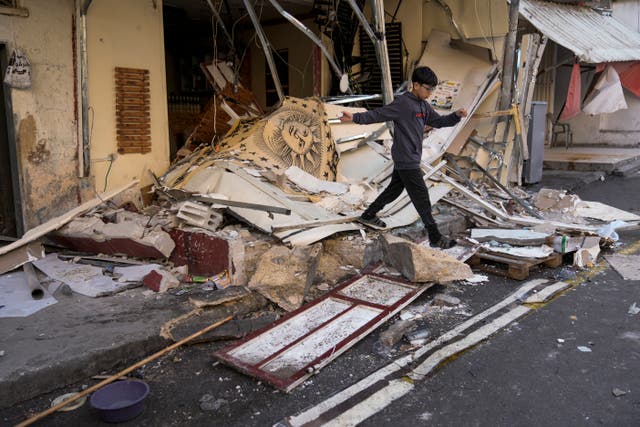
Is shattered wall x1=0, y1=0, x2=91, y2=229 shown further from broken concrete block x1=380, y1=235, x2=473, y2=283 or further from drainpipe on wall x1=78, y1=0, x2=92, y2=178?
broken concrete block x1=380, y1=235, x2=473, y2=283

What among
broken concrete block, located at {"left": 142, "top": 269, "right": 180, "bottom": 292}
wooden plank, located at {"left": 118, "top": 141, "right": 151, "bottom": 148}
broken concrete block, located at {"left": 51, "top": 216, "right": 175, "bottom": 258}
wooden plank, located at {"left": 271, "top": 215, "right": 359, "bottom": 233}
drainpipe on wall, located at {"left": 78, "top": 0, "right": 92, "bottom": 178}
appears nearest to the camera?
broken concrete block, located at {"left": 142, "top": 269, "right": 180, "bottom": 292}

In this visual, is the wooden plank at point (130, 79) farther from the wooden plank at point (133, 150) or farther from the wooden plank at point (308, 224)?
the wooden plank at point (308, 224)

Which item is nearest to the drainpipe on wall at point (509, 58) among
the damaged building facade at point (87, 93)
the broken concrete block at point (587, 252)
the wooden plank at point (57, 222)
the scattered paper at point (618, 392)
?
the damaged building facade at point (87, 93)

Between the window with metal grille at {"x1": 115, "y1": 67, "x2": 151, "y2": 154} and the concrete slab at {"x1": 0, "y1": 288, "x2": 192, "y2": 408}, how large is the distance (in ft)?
9.33

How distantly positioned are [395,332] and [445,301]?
0.95 m

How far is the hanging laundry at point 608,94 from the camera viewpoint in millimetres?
13195

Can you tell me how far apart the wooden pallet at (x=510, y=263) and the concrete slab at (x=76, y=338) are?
129 inches

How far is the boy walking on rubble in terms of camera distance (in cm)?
591

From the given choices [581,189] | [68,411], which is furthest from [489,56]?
[68,411]

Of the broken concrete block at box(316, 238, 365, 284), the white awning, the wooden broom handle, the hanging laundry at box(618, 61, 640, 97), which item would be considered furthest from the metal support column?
the hanging laundry at box(618, 61, 640, 97)

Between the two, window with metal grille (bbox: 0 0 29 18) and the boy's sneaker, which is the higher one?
window with metal grille (bbox: 0 0 29 18)

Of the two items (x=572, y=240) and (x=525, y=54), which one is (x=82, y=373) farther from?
(x=525, y=54)

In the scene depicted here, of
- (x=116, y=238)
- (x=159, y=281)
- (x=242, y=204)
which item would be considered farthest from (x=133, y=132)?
(x=159, y=281)

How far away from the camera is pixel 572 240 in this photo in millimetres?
6449
